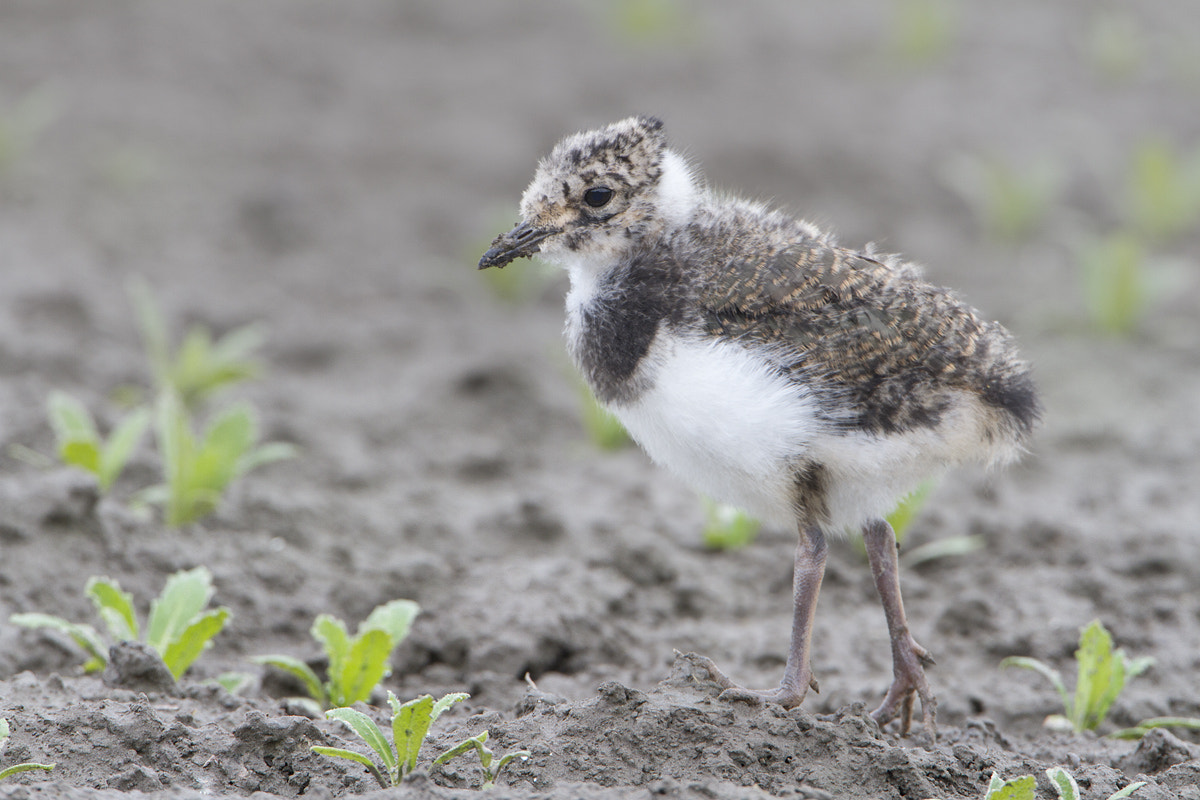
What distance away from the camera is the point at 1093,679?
369 centimetres

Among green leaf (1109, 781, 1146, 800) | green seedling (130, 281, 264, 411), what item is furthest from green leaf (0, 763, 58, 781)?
green seedling (130, 281, 264, 411)

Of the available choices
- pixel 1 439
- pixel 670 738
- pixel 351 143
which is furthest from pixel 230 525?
pixel 351 143

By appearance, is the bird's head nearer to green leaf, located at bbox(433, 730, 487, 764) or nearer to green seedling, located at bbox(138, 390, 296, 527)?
green leaf, located at bbox(433, 730, 487, 764)

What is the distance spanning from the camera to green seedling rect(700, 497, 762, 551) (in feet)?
16.0

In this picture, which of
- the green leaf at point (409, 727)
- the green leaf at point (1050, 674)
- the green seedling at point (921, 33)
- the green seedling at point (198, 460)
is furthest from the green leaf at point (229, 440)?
the green seedling at point (921, 33)

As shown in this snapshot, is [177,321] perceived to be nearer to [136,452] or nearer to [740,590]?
[136,452]

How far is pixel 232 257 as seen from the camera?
746cm

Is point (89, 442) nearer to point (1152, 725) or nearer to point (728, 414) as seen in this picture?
point (728, 414)

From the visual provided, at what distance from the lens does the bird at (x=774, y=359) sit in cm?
314

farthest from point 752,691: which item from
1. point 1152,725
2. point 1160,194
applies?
point 1160,194

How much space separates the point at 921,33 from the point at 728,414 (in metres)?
7.86

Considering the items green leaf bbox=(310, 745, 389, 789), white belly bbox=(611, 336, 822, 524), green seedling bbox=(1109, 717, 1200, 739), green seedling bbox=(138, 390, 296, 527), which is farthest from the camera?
green seedling bbox=(138, 390, 296, 527)

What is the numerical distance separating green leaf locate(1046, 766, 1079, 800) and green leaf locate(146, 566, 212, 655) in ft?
7.45

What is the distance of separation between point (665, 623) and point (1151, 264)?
423 centimetres
